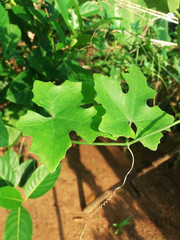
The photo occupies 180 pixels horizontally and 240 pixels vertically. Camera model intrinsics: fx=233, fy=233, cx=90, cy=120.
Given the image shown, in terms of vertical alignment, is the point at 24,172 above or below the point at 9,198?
below

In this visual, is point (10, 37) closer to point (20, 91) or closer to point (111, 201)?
point (20, 91)


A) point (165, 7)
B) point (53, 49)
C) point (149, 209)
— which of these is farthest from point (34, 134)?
point (149, 209)

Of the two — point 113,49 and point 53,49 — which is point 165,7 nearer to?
point 53,49

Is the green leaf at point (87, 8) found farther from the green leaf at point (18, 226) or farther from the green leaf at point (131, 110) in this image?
the green leaf at point (18, 226)

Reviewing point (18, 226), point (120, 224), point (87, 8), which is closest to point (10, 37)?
point (87, 8)

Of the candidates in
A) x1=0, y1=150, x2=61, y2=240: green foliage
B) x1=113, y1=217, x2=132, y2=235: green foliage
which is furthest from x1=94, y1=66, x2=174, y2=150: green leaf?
x1=113, y1=217, x2=132, y2=235: green foliage

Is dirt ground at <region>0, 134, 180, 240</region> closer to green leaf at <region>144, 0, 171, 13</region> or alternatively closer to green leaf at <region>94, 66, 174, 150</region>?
green leaf at <region>94, 66, 174, 150</region>

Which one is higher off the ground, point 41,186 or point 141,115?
point 141,115
